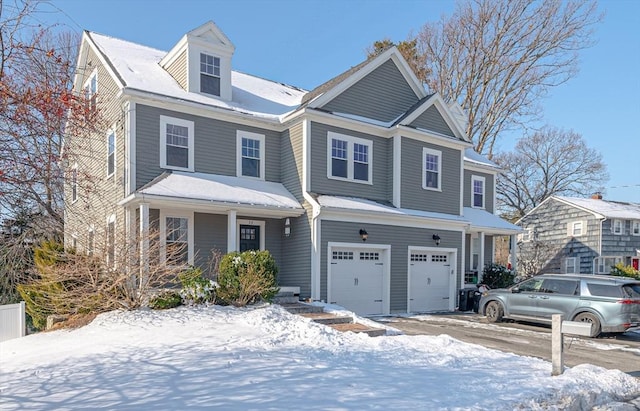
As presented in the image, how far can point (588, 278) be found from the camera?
12.1 metres

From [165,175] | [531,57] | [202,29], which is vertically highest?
[531,57]

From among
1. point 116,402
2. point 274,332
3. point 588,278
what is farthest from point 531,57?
point 116,402

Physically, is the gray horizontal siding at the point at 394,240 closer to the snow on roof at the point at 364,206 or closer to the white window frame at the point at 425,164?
the snow on roof at the point at 364,206

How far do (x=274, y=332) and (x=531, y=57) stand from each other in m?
26.2

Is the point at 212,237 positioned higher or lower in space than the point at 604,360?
higher

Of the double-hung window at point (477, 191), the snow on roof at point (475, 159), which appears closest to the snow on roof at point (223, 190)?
the snow on roof at point (475, 159)

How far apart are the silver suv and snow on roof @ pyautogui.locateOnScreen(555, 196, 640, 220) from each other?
17129mm

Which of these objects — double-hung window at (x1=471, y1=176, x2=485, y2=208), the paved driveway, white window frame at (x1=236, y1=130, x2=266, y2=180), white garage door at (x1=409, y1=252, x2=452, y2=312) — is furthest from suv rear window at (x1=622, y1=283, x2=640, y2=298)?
white window frame at (x1=236, y1=130, x2=266, y2=180)

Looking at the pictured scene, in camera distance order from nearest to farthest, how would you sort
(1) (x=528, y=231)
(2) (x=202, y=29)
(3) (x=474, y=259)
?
1. (2) (x=202, y=29)
2. (3) (x=474, y=259)
3. (1) (x=528, y=231)

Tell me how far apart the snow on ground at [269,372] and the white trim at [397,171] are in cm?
708

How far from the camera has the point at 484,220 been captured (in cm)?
1989

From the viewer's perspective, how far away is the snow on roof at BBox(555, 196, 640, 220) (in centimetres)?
2716

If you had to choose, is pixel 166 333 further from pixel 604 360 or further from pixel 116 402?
pixel 604 360

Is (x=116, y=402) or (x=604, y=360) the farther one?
(x=604, y=360)
